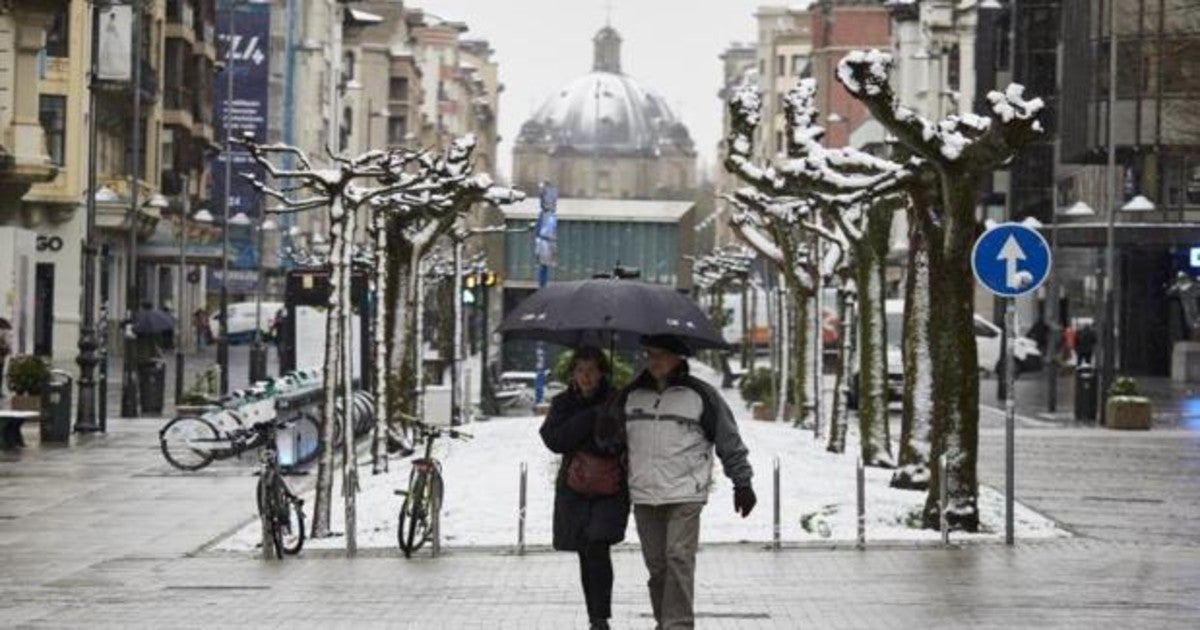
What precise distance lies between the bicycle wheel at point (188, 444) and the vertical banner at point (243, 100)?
65.1 meters

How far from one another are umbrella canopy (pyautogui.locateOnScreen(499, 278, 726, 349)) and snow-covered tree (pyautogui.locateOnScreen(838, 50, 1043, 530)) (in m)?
8.54

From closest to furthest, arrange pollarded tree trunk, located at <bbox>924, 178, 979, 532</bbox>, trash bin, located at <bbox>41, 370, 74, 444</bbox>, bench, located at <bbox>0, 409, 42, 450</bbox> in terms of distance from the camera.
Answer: pollarded tree trunk, located at <bbox>924, 178, 979, 532</bbox>
bench, located at <bbox>0, 409, 42, 450</bbox>
trash bin, located at <bbox>41, 370, 74, 444</bbox>

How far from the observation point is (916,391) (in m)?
29.2

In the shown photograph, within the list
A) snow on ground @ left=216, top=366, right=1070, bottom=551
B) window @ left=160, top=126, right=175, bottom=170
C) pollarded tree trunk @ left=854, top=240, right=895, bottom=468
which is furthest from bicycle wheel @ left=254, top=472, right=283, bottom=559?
window @ left=160, top=126, right=175, bottom=170

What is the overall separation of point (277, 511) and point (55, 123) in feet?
169

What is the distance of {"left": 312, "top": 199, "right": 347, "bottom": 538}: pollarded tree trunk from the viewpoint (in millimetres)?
24484

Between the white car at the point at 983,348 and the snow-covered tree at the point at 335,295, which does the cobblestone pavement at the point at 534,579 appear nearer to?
the snow-covered tree at the point at 335,295

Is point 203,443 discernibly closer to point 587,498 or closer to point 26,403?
point 26,403

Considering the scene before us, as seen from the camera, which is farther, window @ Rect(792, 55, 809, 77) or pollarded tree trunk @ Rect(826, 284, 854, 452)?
window @ Rect(792, 55, 809, 77)

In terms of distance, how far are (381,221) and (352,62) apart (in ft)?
396

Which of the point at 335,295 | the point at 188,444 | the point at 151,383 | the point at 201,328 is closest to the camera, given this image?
the point at 335,295

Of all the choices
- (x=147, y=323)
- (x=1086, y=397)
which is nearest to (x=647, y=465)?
(x=1086, y=397)

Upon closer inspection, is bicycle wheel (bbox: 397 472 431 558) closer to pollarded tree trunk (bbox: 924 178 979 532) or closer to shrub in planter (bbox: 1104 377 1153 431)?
pollarded tree trunk (bbox: 924 178 979 532)

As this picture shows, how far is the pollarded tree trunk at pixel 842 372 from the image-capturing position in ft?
119
